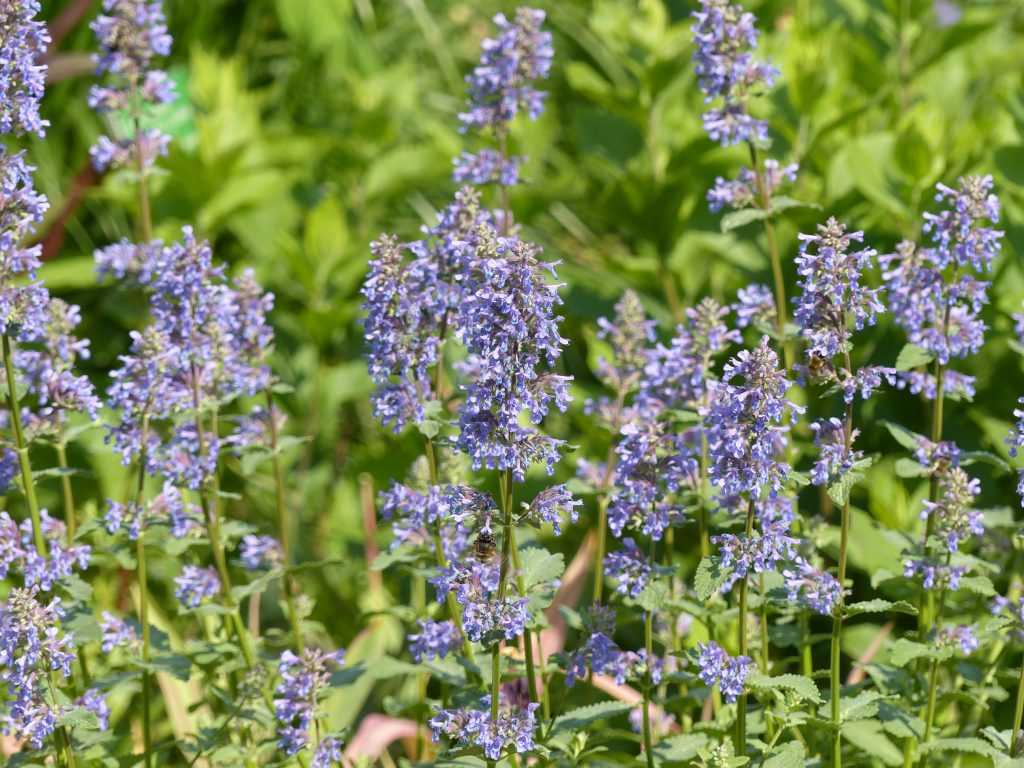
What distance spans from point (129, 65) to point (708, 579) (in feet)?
6.97

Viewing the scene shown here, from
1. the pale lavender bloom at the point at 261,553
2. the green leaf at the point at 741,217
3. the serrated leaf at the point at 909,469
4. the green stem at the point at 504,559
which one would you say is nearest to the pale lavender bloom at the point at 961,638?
the serrated leaf at the point at 909,469

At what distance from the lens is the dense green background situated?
207 inches

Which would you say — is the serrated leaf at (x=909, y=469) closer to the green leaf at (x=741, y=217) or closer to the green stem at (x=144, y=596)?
the green leaf at (x=741, y=217)

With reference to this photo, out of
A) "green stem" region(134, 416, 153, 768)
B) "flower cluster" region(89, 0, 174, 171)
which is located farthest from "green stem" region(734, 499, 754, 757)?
"flower cluster" region(89, 0, 174, 171)

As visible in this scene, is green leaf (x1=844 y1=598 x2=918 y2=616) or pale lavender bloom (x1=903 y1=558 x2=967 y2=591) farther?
pale lavender bloom (x1=903 y1=558 x2=967 y2=591)

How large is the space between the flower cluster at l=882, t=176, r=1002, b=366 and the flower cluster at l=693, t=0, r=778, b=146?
0.51m

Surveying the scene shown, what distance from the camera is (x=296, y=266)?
613 centimetres

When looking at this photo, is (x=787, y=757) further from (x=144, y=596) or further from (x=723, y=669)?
(x=144, y=596)

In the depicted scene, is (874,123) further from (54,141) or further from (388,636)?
(54,141)

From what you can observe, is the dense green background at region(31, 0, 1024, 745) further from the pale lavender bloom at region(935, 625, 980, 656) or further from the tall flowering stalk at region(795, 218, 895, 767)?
the tall flowering stalk at region(795, 218, 895, 767)

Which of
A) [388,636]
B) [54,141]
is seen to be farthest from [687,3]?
[388,636]

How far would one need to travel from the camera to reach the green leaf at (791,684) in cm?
284

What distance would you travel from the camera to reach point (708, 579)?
2.81 m

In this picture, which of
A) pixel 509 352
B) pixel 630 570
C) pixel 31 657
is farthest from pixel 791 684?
pixel 31 657
